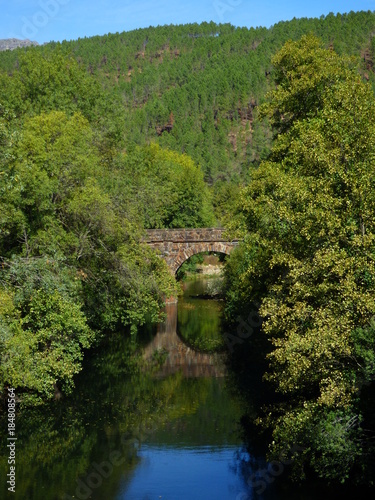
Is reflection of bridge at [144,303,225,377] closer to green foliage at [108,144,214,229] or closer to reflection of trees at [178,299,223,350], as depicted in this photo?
reflection of trees at [178,299,223,350]

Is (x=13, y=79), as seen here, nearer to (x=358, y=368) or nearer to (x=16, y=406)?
(x=16, y=406)

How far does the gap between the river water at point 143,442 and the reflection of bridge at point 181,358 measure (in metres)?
0.17

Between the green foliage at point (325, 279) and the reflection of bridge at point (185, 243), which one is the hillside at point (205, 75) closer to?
the reflection of bridge at point (185, 243)

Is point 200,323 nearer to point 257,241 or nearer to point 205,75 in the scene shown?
point 257,241

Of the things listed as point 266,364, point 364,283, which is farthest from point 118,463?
point 266,364

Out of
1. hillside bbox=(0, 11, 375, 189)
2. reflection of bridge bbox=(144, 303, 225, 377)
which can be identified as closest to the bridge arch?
reflection of bridge bbox=(144, 303, 225, 377)

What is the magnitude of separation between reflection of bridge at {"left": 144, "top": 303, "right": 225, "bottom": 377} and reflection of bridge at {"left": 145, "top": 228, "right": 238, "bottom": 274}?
9090 mm

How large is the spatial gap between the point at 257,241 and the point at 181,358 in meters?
13.3

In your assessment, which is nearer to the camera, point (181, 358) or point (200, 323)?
point (181, 358)

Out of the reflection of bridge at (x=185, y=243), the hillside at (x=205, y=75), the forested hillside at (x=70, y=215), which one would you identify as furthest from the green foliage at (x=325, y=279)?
the hillside at (x=205, y=75)

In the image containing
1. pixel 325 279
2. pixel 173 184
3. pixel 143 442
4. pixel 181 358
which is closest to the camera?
pixel 325 279

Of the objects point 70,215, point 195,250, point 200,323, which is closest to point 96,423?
point 70,215

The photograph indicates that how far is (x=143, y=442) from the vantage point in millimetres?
25484

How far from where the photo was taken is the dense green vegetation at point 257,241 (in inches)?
783
